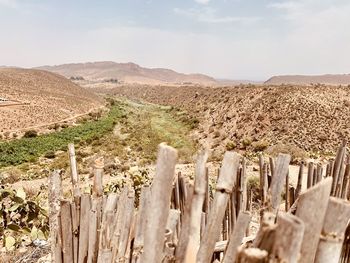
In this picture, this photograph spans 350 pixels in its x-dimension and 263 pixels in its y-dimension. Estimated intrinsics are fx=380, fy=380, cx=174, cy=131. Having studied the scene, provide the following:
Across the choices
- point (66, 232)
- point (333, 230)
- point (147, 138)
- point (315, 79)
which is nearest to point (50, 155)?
point (147, 138)

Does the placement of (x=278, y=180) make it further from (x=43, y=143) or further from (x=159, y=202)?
(x=43, y=143)

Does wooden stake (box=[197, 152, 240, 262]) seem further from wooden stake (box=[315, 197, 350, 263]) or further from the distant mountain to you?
the distant mountain

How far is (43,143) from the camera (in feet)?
96.0

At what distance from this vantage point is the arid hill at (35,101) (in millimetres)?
38219

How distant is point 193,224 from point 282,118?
28.6m

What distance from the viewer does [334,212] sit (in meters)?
1.12

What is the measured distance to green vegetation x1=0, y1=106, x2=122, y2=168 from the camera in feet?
81.0

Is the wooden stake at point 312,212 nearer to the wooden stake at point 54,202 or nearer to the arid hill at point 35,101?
the wooden stake at point 54,202

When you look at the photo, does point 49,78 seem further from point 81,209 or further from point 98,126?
point 81,209

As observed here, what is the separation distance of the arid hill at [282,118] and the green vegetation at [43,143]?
9.54 metres

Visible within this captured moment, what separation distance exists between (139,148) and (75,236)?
23305 mm

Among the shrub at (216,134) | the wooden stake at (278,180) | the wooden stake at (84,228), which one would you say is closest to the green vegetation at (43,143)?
the shrub at (216,134)

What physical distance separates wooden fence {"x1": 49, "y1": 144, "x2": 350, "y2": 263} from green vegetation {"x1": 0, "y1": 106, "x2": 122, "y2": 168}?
74.5 ft

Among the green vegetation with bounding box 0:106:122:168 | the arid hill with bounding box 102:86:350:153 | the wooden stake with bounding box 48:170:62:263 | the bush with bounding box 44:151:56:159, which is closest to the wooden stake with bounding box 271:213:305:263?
the wooden stake with bounding box 48:170:62:263
